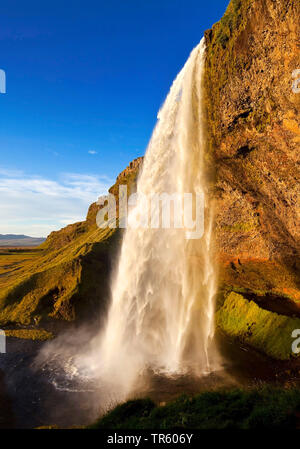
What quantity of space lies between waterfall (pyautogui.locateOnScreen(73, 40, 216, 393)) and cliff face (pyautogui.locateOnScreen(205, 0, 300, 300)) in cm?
178

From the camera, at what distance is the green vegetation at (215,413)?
7.71m

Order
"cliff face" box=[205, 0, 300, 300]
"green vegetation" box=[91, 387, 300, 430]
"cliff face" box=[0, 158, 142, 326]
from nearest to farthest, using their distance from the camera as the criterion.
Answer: "green vegetation" box=[91, 387, 300, 430] < "cliff face" box=[205, 0, 300, 300] < "cliff face" box=[0, 158, 142, 326]

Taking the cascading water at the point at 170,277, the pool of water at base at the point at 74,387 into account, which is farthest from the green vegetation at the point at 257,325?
the cascading water at the point at 170,277

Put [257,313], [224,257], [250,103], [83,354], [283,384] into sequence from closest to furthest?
[283,384] < [250,103] < [83,354] < [257,313] < [224,257]

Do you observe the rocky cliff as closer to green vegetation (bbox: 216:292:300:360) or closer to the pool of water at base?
green vegetation (bbox: 216:292:300:360)

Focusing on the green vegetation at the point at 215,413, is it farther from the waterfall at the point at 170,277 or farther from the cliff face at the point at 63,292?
the cliff face at the point at 63,292

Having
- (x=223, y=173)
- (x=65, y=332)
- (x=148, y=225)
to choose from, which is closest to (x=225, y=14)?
(x=223, y=173)

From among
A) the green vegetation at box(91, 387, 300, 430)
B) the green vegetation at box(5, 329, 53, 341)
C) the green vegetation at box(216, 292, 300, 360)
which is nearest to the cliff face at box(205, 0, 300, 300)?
the green vegetation at box(216, 292, 300, 360)

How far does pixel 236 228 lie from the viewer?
25.3 metres

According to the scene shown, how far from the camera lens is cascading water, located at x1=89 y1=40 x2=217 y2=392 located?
64.2 ft

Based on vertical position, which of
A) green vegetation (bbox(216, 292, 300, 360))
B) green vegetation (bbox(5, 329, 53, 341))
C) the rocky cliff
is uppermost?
the rocky cliff

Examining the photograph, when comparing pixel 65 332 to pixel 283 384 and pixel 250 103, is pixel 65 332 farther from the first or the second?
pixel 250 103

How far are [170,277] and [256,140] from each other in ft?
52.7
